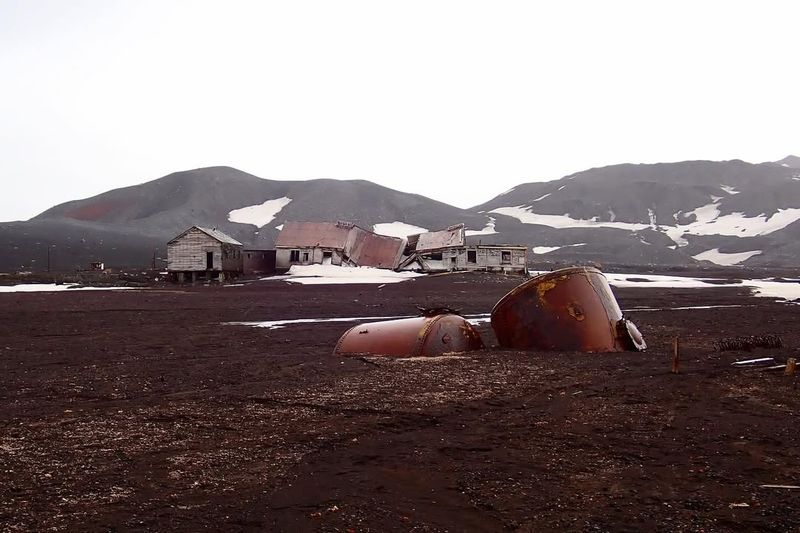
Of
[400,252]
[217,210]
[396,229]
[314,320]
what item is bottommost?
[314,320]

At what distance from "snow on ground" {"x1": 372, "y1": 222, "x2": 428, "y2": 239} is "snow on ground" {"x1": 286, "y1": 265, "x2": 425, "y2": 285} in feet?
189

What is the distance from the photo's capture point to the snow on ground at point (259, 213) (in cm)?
11139

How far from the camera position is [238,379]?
35.1 ft

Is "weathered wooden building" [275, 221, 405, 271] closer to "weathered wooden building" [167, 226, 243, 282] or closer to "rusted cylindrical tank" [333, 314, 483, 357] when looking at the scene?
"weathered wooden building" [167, 226, 243, 282]

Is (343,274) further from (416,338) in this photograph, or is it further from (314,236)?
(416,338)

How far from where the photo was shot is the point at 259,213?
4641 inches

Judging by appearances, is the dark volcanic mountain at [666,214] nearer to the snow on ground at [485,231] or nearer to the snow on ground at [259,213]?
the snow on ground at [485,231]

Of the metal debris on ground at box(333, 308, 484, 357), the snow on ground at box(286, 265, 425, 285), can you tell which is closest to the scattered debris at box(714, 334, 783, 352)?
the metal debris on ground at box(333, 308, 484, 357)

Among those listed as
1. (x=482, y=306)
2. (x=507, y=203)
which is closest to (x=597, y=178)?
(x=507, y=203)

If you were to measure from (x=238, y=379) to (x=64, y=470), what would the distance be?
4.69 m

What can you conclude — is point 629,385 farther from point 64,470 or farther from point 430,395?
point 64,470

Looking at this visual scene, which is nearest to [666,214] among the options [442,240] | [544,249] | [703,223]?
[703,223]

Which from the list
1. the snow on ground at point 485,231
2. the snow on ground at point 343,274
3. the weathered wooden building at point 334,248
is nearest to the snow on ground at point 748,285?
the snow on ground at point 343,274

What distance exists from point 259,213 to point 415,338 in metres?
109
